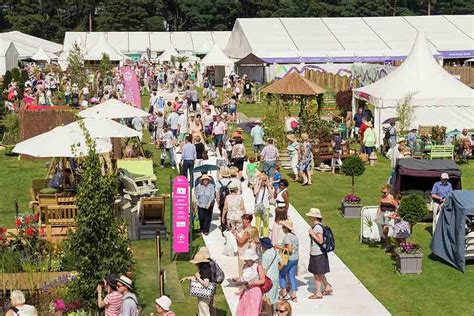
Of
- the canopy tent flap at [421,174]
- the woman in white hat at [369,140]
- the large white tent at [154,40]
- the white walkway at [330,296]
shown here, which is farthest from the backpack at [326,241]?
the large white tent at [154,40]

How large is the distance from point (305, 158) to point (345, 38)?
31112mm

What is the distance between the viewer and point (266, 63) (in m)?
44.7

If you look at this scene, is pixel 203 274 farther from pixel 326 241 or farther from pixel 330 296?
pixel 330 296

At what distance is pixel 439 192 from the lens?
15234 millimetres

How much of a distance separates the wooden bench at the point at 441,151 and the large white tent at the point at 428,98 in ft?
10.7

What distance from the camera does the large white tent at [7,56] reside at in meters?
46.7

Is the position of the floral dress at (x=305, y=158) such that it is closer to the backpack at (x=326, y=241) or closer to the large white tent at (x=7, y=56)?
the backpack at (x=326, y=241)

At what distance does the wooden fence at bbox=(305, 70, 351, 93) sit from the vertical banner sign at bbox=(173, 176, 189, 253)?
30633mm

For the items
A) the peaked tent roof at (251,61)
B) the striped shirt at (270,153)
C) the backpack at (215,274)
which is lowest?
the backpack at (215,274)

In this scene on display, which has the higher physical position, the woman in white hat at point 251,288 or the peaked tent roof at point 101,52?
the peaked tent roof at point 101,52

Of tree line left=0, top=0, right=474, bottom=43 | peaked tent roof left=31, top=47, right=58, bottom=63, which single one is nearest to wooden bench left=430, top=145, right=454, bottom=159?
peaked tent roof left=31, top=47, right=58, bottom=63

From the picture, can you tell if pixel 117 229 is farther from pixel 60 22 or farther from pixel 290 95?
pixel 60 22

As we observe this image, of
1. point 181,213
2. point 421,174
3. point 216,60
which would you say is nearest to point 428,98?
point 421,174

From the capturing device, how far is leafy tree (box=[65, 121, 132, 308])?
1012cm
